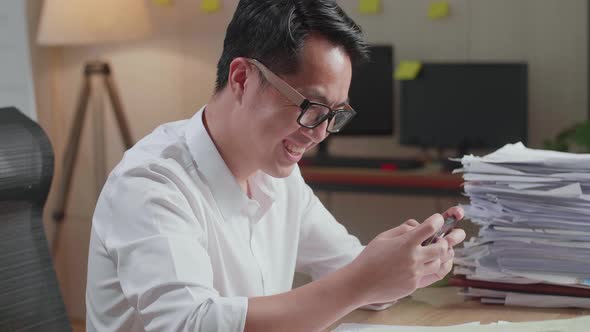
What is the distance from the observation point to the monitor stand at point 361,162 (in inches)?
144

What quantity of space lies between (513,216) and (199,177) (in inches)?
20.0

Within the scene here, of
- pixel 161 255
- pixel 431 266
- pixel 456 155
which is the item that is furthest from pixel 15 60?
pixel 431 266

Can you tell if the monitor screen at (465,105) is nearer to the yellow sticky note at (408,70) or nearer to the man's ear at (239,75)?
the yellow sticky note at (408,70)

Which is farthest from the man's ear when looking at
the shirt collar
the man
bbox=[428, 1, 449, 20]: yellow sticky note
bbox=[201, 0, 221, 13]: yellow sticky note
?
bbox=[201, 0, 221, 13]: yellow sticky note

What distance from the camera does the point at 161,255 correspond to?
1.21 metres

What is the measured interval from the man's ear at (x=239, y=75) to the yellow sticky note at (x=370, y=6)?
2741 mm

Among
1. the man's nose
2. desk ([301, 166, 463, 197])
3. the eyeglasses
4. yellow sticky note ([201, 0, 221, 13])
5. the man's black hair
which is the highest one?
the man's black hair

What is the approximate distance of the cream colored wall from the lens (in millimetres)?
3795

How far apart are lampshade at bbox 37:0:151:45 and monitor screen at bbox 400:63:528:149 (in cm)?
121

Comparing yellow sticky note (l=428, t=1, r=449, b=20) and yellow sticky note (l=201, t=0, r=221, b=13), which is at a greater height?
yellow sticky note (l=201, t=0, r=221, b=13)

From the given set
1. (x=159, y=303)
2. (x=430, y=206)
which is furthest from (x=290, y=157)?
(x=430, y=206)

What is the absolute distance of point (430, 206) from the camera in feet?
13.1

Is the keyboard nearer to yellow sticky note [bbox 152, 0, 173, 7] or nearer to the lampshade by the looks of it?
the lampshade

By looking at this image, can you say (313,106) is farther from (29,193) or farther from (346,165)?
(346,165)
